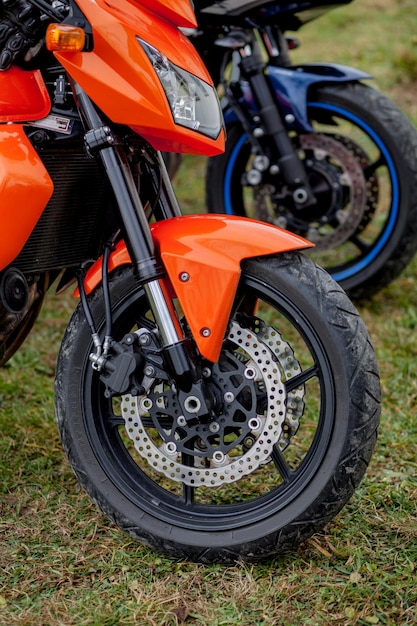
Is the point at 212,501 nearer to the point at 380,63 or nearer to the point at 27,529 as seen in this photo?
the point at 27,529

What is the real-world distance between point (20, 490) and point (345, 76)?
7.71 feet

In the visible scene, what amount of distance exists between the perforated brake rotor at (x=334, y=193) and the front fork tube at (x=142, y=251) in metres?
1.88

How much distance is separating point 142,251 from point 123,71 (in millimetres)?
458

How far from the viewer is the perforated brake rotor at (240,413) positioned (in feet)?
7.80

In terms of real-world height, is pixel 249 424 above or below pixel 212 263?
below

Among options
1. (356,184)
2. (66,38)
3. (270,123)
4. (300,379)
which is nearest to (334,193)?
(356,184)

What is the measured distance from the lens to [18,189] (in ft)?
7.52

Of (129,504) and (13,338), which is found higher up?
(13,338)

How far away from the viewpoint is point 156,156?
8.34 feet

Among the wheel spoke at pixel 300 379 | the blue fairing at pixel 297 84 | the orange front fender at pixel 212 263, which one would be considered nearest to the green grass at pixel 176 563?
the wheel spoke at pixel 300 379

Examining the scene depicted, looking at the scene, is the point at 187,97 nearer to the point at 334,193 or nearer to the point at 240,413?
the point at 240,413

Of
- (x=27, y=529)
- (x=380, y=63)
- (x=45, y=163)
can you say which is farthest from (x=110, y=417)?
(x=380, y=63)

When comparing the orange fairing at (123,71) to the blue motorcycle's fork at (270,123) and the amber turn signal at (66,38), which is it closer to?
the amber turn signal at (66,38)

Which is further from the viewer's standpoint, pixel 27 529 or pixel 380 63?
pixel 380 63
